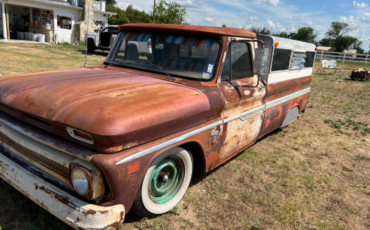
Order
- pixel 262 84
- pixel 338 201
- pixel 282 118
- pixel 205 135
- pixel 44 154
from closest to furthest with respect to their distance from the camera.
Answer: pixel 44 154, pixel 205 135, pixel 338 201, pixel 262 84, pixel 282 118

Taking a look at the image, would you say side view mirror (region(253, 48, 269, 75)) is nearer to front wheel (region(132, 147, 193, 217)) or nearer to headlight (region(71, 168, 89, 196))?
front wheel (region(132, 147, 193, 217))

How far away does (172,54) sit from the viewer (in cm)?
317

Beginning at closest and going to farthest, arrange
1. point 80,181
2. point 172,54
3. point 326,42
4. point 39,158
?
point 80,181 → point 39,158 → point 172,54 → point 326,42

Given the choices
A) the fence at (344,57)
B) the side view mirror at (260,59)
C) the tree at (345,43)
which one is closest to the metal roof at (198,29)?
the side view mirror at (260,59)

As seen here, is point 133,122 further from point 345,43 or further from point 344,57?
point 345,43

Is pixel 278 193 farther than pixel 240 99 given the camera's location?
Yes

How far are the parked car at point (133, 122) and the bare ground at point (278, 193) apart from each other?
322 mm

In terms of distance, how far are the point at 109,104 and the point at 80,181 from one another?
0.60m

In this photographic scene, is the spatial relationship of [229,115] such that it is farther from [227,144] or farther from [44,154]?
[44,154]

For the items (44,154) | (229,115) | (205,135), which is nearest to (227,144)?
(229,115)

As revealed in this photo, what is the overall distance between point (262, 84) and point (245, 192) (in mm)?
1491

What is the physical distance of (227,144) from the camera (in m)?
3.15

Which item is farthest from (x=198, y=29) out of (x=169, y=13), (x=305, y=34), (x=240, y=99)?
(x=305, y=34)

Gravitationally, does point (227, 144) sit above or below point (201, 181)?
above
